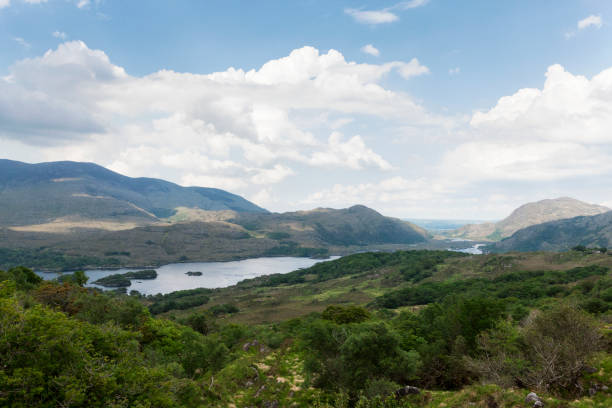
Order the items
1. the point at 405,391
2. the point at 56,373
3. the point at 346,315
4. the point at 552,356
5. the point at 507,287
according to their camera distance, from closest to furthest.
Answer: the point at 56,373 < the point at 552,356 < the point at 405,391 < the point at 346,315 < the point at 507,287

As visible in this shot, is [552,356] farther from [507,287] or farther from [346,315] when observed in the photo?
[507,287]

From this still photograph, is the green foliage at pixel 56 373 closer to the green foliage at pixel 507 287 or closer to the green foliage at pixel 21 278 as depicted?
the green foliage at pixel 21 278

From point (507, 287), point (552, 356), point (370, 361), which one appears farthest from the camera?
point (507, 287)

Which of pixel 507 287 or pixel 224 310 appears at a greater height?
pixel 507 287

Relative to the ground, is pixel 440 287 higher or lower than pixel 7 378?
lower

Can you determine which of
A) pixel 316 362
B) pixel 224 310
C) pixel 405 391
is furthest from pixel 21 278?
pixel 405 391

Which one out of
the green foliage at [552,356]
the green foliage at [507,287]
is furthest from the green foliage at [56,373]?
the green foliage at [507,287]

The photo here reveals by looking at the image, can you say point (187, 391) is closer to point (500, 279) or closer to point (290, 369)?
point (290, 369)

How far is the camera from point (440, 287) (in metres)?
178

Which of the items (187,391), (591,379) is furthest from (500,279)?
(187,391)

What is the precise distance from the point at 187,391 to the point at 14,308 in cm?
1727

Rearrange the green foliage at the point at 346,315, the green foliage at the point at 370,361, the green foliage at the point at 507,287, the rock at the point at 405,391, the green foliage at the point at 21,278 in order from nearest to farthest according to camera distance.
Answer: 1. the rock at the point at 405,391
2. the green foliage at the point at 370,361
3. the green foliage at the point at 346,315
4. the green foliage at the point at 21,278
5. the green foliage at the point at 507,287

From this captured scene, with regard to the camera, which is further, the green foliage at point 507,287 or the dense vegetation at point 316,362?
the green foliage at point 507,287

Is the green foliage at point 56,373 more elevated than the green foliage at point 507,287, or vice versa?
the green foliage at point 56,373
